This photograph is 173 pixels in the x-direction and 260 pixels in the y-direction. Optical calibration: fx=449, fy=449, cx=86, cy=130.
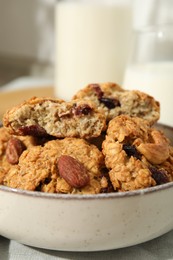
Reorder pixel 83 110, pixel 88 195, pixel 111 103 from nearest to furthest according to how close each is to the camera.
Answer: pixel 88 195
pixel 83 110
pixel 111 103

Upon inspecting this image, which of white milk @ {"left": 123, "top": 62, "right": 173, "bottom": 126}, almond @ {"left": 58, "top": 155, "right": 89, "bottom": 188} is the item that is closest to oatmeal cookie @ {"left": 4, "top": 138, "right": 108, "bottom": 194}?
almond @ {"left": 58, "top": 155, "right": 89, "bottom": 188}

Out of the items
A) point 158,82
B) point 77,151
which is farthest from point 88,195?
point 158,82

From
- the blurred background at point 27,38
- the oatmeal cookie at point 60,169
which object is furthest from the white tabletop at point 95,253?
the blurred background at point 27,38

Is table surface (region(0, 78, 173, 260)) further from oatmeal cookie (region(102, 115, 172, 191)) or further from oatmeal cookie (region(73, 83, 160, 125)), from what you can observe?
oatmeal cookie (region(73, 83, 160, 125))

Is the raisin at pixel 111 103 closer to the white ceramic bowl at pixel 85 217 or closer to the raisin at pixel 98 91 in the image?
the raisin at pixel 98 91

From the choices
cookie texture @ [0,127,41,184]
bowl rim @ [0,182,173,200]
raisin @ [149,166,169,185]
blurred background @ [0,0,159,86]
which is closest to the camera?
bowl rim @ [0,182,173,200]

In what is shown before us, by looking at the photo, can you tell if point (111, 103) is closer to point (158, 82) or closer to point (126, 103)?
point (126, 103)
